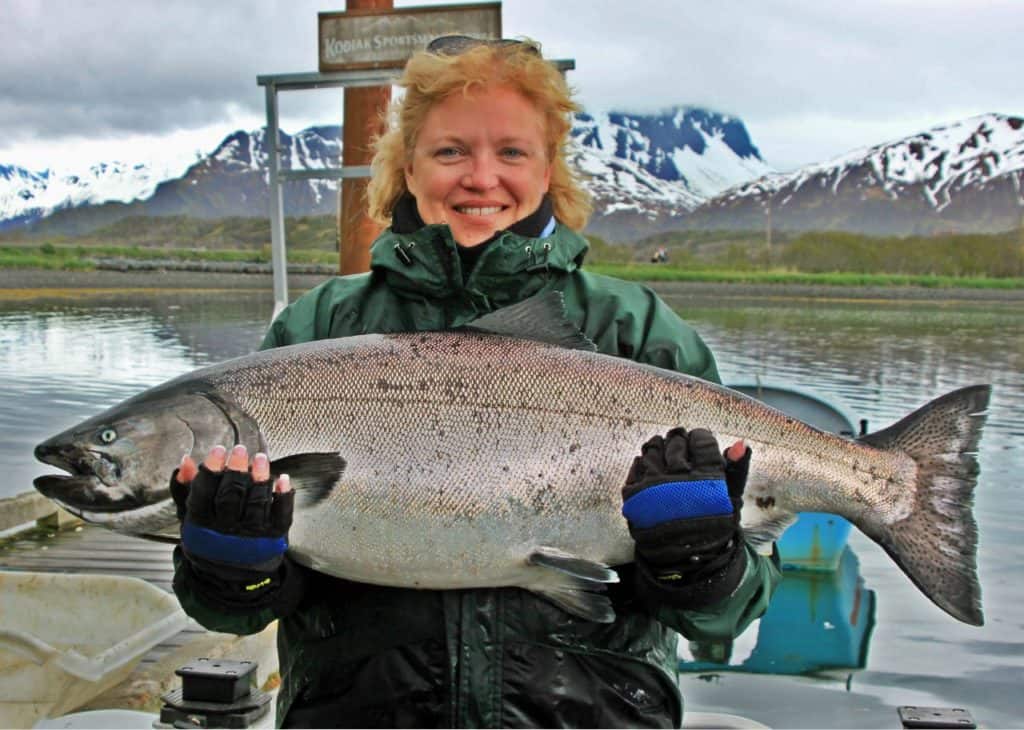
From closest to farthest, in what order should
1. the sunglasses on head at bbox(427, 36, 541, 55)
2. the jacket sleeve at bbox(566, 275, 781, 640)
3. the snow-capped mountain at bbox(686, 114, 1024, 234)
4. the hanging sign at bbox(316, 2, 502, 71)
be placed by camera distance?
the jacket sleeve at bbox(566, 275, 781, 640)
the sunglasses on head at bbox(427, 36, 541, 55)
the hanging sign at bbox(316, 2, 502, 71)
the snow-capped mountain at bbox(686, 114, 1024, 234)

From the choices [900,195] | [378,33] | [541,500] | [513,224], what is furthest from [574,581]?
[900,195]

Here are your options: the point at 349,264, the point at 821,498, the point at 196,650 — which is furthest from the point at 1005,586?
the point at 821,498

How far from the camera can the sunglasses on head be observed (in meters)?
3.04

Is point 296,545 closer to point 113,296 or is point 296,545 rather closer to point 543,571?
point 543,571

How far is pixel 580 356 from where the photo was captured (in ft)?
9.13

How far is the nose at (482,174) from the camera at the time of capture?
290cm

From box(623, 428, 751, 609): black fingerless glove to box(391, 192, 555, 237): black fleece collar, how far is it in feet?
2.31

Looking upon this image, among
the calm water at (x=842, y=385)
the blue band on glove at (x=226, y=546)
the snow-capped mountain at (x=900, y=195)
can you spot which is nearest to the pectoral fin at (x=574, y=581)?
the blue band on glove at (x=226, y=546)

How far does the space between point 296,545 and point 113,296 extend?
56.1 m

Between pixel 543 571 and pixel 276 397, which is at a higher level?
pixel 276 397

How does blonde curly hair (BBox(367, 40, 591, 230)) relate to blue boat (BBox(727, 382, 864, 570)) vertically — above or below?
above

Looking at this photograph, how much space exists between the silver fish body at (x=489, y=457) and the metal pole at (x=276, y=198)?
184 inches

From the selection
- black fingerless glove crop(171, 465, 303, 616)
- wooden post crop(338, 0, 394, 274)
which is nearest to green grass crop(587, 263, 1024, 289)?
wooden post crop(338, 0, 394, 274)

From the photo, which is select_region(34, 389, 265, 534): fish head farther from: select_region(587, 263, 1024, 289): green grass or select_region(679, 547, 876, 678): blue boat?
select_region(587, 263, 1024, 289): green grass
